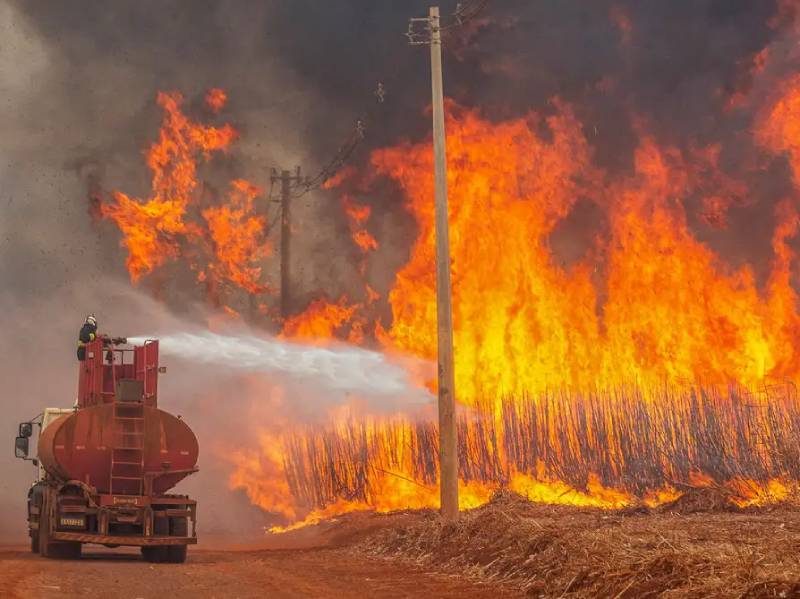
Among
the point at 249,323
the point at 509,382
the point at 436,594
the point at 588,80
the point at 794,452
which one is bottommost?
the point at 436,594

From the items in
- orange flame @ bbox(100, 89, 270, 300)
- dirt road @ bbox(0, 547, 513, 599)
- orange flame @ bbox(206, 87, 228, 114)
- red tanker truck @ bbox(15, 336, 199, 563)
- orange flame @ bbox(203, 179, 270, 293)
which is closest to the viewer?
dirt road @ bbox(0, 547, 513, 599)

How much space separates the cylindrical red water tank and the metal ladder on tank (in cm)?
2

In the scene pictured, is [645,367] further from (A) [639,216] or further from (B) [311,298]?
(B) [311,298]

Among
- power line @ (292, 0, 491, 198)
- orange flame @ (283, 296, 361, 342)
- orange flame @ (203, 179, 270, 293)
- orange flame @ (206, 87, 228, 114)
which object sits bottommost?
orange flame @ (283, 296, 361, 342)

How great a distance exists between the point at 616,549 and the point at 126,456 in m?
11.0

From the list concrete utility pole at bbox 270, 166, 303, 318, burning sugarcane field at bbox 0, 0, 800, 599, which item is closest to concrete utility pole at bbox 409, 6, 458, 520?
burning sugarcane field at bbox 0, 0, 800, 599

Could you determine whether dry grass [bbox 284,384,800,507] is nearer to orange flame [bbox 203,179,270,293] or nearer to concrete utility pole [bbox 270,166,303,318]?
concrete utility pole [bbox 270,166,303,318]

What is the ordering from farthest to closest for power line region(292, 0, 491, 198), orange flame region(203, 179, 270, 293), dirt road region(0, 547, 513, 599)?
orange flame region(203, 179, 270, 293) → power line region(292, 0, 491, 198) → dirt road region(0, 547, 513, 599)

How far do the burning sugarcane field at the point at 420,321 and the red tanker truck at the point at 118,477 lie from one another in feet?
0.18

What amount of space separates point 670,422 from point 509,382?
5.55 meters

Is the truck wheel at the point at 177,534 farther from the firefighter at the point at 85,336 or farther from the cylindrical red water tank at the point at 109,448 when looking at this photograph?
the firefighter at the point at 85,336

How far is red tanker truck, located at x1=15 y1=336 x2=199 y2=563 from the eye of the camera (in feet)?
69.2

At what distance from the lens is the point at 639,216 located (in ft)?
109

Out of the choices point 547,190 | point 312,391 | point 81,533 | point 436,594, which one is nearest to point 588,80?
point 547,190
